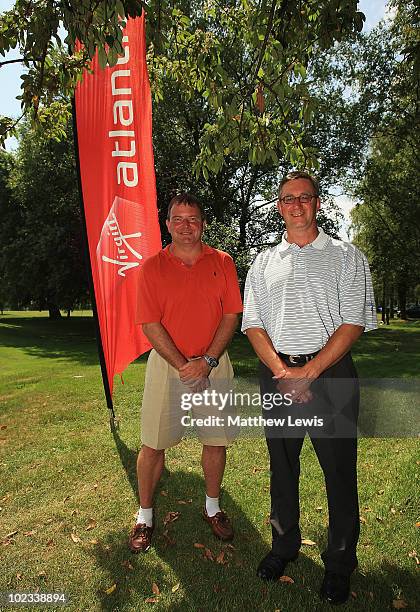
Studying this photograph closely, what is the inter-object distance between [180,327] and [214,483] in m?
1.39

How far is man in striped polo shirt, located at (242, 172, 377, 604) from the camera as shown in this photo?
2.84m

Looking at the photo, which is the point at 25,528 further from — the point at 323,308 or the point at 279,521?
the point at 323,308

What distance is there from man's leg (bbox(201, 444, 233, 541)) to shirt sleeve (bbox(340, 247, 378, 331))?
1616mm

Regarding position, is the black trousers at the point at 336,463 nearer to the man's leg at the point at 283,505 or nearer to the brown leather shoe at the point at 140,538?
the man's leg at the point at 283,505

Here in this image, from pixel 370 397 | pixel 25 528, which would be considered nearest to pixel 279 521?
pixel 25 528

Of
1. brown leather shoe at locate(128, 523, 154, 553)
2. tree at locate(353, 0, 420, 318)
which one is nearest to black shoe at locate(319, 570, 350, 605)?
brown leather shoe at locate(128, 523, 154, 553)

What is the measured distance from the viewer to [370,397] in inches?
314

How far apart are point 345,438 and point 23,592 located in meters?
2.40

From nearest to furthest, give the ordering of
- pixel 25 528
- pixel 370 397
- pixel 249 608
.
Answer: pixel 249 608, pixel 25 528, pixel 370 397

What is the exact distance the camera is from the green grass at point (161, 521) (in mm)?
2994

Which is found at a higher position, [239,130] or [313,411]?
[239,130]

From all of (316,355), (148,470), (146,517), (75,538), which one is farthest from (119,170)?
(75,538)

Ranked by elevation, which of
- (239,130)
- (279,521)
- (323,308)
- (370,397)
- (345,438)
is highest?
(239,130)

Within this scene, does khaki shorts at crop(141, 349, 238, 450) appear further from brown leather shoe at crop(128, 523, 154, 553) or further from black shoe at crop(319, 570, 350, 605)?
black shoe at crop(319, 570, 350, 605)
